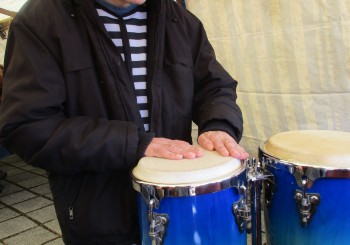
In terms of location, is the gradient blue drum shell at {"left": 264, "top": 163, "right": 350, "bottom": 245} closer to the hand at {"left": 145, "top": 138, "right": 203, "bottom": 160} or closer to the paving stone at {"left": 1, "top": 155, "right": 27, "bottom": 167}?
the hand at {"left": 145, "top": 138, "right": 203, "bottom": 160}

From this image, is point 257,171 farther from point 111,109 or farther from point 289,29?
point 289,29

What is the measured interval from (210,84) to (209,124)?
0.21m

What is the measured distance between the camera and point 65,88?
46.7 inches

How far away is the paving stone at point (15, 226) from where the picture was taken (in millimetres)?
2518

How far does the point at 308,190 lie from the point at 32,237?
1982mm

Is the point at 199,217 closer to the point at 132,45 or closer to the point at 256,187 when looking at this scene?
the point at 256,187


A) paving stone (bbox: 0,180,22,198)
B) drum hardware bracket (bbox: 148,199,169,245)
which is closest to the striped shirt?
drum hardware bracket (bbox: 148,199,169,245)

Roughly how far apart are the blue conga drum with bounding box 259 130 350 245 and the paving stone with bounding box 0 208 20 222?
2.23m

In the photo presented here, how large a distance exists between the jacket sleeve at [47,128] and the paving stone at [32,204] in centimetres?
196

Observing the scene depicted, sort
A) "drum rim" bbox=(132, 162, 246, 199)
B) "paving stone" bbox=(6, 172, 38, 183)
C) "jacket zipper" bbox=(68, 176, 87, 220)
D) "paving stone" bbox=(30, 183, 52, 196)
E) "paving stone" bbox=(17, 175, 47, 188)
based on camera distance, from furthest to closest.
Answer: "paving stone" bbox=(6, 172, 38, 183), "paving stone" bbox=(17, 175, 47, 188), "paving stone" bbox=(30, 183, 52, 196), "jacket zipper" bbox=(68, 176, 87, 220), "drum rim" bbox=(132, 162, 246, 199)

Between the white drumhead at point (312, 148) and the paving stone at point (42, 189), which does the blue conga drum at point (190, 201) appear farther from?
the paving stone at point (42, 189)

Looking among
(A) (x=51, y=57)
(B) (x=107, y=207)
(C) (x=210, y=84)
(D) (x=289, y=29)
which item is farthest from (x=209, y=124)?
(D) (x=289, y=29)

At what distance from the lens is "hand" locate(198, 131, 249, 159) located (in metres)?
1.12

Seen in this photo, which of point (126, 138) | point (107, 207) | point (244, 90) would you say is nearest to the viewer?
point (126, 138)
